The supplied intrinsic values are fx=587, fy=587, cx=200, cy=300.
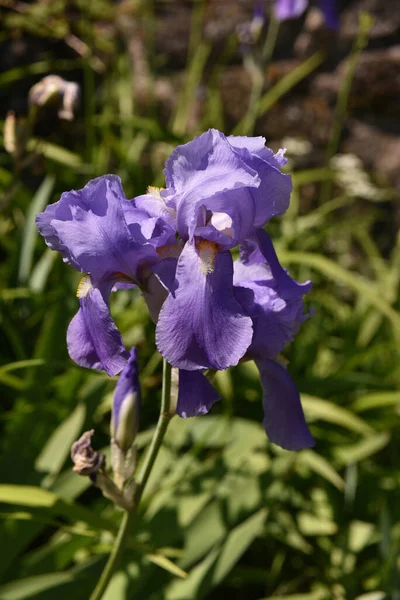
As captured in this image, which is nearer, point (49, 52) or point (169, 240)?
point (169, 240)

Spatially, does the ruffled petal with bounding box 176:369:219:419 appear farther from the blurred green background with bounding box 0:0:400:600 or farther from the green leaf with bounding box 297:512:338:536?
the green leaf with bounding box 297:512:338:536

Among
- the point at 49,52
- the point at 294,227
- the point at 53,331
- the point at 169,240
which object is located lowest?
the point at 294,227

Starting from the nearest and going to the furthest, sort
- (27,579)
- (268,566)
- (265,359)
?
(265,359) < (27,579) < (268,566)

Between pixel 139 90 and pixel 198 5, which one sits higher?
pixel 198 5

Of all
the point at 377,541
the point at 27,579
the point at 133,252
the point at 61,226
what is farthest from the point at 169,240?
the point at 377,541

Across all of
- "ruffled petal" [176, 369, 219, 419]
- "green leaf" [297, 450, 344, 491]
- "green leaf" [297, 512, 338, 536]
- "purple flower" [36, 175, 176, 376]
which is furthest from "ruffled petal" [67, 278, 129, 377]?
"green leaf" [297, 512, 338, 536]

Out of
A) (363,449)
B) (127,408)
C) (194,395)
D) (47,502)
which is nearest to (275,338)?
(194,395)

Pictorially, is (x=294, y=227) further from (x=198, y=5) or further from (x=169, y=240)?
(x=169, y=240)

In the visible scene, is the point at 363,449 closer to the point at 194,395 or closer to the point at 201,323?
the point at 194,395
